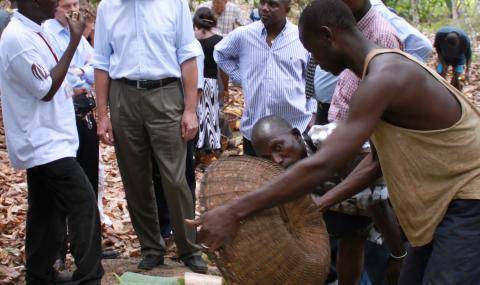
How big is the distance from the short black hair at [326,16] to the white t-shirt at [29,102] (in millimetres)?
2170

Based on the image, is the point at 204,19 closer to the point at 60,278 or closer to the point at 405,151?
the point at 60,278

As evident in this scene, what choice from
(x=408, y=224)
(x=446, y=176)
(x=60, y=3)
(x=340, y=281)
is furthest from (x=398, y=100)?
(x=60, y=3)

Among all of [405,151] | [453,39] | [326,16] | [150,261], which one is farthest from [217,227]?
[453,39]

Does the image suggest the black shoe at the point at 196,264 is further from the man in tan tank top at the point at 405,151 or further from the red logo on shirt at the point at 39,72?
the man in tan tank top at the point at 405,151

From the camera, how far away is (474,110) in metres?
3.24

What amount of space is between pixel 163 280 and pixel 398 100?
224cm

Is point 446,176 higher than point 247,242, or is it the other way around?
point 446,176

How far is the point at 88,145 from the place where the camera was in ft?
19.7

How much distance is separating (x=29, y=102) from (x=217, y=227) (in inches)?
92.8

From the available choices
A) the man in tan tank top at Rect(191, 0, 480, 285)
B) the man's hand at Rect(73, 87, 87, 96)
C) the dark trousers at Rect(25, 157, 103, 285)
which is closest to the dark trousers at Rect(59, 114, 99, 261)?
the man's hand at Rect(73, 87, 87, 96)

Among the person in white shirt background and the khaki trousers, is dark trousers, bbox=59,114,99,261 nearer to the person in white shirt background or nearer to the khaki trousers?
the person in white shirt background

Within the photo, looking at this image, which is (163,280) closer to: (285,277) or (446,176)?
(285,277)

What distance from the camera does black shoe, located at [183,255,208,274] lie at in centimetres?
561

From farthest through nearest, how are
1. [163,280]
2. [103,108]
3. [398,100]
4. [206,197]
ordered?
[103,108] < [163,280] < [206,197] < [398,100]
